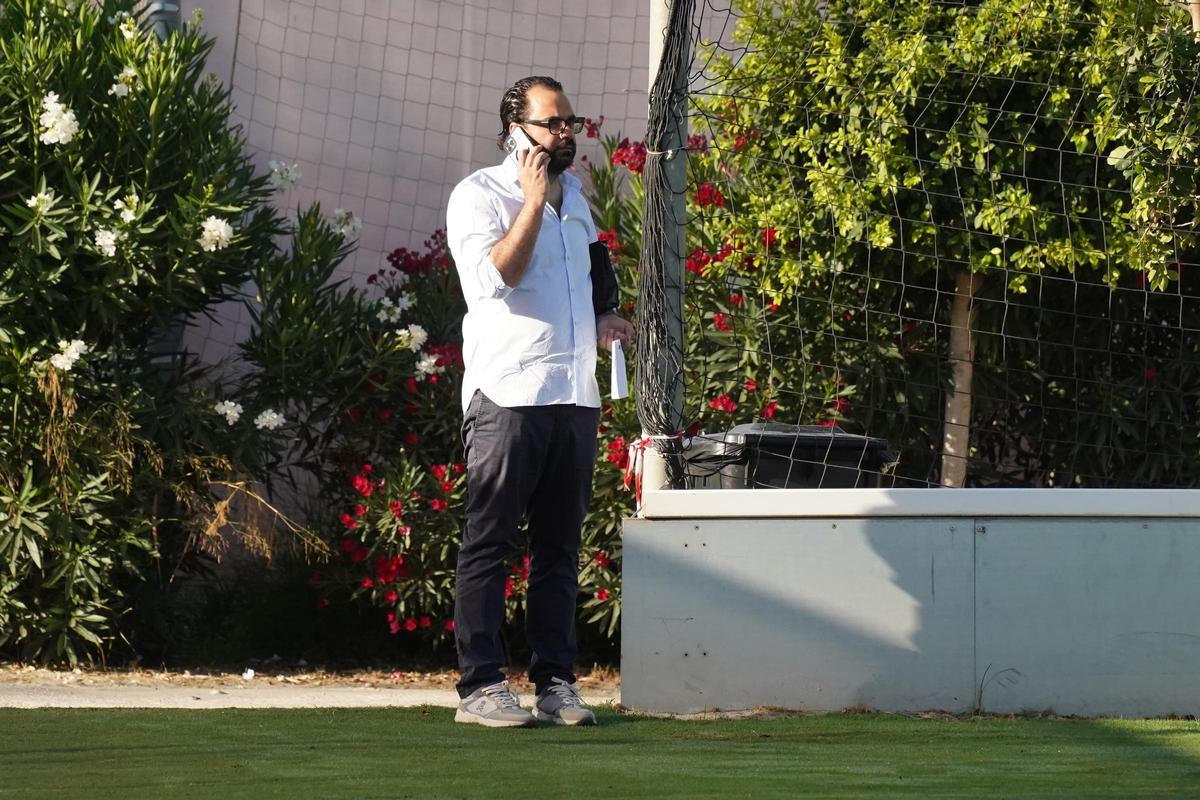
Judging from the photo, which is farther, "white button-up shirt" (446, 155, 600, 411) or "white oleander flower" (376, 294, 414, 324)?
"white oleander flower" (376, 294, 414, 324)

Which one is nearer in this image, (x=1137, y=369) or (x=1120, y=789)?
(x=1120, y=789)

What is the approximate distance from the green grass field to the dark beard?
1525mm

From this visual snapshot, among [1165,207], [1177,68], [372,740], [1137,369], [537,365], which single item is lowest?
[372,740]

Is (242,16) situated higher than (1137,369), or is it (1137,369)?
(242,16)

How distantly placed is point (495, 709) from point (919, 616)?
1.37m

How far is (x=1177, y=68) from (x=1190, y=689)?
87.0 inches

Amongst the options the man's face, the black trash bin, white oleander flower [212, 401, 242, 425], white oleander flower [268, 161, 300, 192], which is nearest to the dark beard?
the man's face

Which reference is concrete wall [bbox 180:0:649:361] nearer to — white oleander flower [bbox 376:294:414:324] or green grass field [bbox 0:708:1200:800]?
white oleander flower [bbox 376:294:414:324]

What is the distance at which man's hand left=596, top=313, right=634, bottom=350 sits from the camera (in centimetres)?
457

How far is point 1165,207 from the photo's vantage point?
560 centimetres

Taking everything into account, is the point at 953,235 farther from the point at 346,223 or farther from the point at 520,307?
the point at 346,223

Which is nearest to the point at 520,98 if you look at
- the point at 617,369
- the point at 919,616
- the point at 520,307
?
the point at 520,307

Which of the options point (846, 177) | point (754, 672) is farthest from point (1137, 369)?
point (754, 672)

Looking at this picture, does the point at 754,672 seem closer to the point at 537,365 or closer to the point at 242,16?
the point at 537,365
